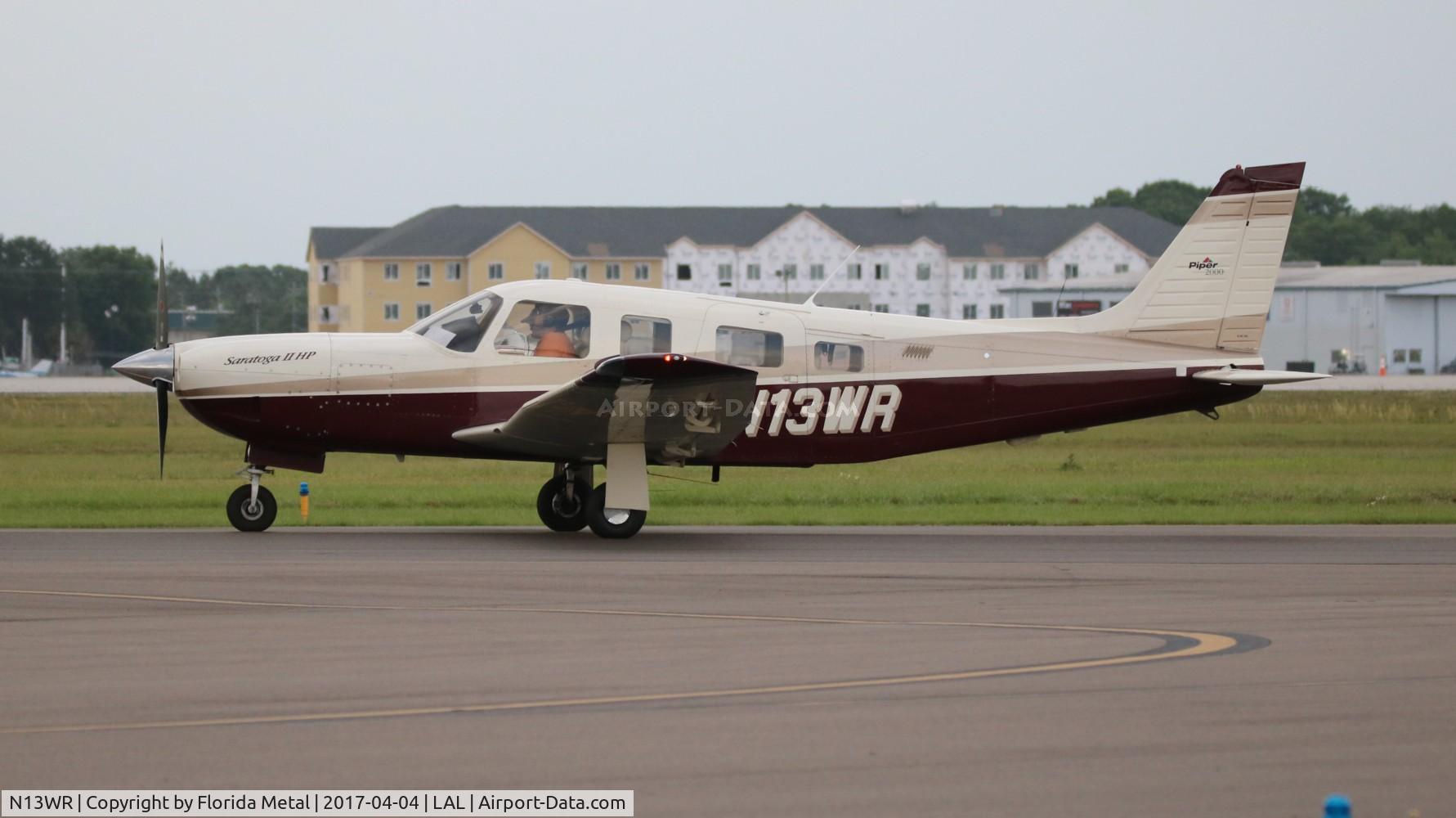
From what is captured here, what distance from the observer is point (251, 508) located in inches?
625

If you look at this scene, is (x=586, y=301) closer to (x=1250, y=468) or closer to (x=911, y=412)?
(x=911, y=412)

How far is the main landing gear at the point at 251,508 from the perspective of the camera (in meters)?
15.8

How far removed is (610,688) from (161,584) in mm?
5184

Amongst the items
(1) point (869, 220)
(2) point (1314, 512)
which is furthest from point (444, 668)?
(1) point (869, 220)

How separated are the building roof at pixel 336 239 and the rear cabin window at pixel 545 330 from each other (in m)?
83.5

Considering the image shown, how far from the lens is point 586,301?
51.6 feet

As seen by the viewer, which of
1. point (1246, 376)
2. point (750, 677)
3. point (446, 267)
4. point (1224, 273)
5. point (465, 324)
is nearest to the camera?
point (750, 677)

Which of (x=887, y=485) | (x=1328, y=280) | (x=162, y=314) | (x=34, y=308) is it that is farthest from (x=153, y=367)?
(x=34, y=308)

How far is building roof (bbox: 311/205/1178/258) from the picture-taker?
306ft

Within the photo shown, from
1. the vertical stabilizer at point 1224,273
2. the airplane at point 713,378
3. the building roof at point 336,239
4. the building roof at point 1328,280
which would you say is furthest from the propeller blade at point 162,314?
the building roof at point 336,239

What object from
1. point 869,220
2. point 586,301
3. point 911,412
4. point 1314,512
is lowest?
point 1314,512

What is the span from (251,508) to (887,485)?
9169 mm

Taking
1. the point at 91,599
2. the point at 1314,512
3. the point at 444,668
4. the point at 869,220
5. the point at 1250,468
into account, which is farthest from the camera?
the point at 869,220

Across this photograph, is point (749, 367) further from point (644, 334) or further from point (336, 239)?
point (336, 239)
